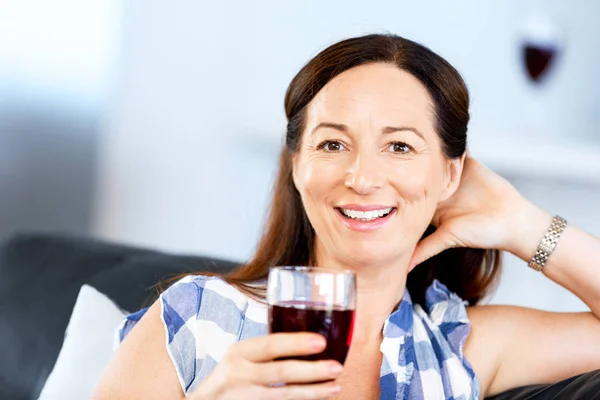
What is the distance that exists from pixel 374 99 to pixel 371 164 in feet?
0.43

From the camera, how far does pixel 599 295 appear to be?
206cm

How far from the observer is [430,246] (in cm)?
209

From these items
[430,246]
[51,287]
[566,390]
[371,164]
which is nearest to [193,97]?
[51,287]

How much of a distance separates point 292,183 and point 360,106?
0.37 meters

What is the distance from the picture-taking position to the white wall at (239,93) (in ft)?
13.7

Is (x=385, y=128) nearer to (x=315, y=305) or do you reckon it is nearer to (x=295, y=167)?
(x=295, y=167)

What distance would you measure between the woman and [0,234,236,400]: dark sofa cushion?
38 centimetres

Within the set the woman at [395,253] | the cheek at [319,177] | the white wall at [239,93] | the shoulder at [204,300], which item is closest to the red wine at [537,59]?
the white wall at [239,93]

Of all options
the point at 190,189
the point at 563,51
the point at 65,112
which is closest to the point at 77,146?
the point at 65,112

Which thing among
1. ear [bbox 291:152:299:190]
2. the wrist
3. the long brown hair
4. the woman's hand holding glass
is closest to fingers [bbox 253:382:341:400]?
the woman's hand holding glass

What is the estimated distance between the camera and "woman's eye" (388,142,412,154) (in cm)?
184

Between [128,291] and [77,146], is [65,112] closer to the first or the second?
[77,146]

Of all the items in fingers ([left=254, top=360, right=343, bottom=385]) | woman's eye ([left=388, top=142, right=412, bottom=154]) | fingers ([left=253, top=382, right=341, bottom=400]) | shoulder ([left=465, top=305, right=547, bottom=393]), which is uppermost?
woman's eye ([left=388, top=142, right=412, bottom=154])

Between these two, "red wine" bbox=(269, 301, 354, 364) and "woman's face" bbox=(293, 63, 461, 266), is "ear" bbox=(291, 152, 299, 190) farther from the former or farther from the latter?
"red wine" bbox=(269, 301, 354, 364)
